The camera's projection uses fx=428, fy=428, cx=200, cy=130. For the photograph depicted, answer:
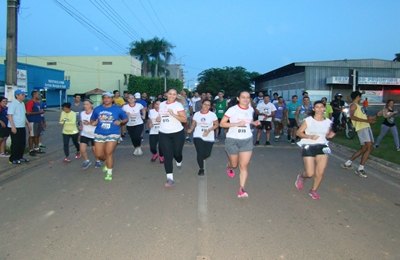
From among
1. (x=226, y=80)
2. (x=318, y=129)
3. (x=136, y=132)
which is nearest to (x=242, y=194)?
(x=318, y=129)

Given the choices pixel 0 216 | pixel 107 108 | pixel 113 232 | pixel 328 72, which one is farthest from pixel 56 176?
pixel 328 72

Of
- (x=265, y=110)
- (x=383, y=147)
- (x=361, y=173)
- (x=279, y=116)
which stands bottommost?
(x=361, y=173)

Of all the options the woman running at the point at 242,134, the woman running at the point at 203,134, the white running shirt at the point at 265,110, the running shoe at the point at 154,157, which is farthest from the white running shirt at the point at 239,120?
the white running shirt at the point at 265,110

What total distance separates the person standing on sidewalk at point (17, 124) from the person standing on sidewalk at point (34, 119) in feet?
4.89

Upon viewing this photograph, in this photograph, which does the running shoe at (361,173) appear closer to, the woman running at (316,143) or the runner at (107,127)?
the woman running at (316,143)

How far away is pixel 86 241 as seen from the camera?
4926mm

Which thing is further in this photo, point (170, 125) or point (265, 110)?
point (265, 110)

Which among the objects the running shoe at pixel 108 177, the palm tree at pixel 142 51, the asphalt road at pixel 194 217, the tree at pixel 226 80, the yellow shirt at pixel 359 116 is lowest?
the asphalt road at pixel 194 217

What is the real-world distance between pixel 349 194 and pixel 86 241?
4.66 m

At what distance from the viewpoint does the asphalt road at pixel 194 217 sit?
4681 mm

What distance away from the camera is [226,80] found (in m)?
75.8

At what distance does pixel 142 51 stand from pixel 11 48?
64.3 metres

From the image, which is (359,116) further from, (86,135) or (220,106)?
(220,106)

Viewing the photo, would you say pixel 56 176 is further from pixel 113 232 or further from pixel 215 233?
pixel 215 233
